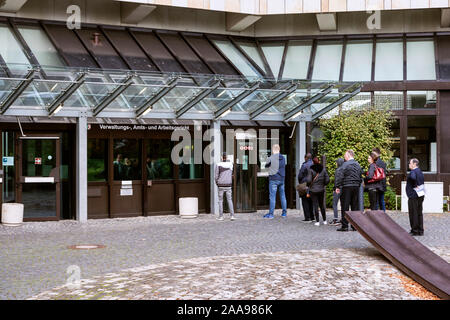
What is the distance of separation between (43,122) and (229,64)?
6.35 m

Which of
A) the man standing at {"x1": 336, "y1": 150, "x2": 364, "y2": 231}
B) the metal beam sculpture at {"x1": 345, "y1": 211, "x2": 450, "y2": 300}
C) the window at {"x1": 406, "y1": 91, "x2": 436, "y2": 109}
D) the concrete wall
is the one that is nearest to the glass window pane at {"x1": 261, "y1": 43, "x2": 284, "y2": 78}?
the concrete wall

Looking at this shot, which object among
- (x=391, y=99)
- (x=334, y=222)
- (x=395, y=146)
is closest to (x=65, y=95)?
(x=334, y=222)

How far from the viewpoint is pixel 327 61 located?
901 inches

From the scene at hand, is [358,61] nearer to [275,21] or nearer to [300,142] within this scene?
[275,21]

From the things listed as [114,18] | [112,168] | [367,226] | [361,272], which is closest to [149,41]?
[114,18]

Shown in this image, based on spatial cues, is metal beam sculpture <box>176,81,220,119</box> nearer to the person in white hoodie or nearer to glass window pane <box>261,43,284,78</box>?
the person in white hoodie

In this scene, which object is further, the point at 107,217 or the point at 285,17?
the point at 285,17

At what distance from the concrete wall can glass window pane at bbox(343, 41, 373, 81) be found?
443 millimetres

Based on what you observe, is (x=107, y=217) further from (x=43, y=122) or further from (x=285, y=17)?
(x=285, y=17)

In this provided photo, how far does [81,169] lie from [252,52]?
7.78 metres

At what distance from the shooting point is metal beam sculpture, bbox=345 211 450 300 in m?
9.61

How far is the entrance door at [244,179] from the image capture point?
799 inches

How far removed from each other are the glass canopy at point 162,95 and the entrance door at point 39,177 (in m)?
0.97

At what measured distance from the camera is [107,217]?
18953 mm
